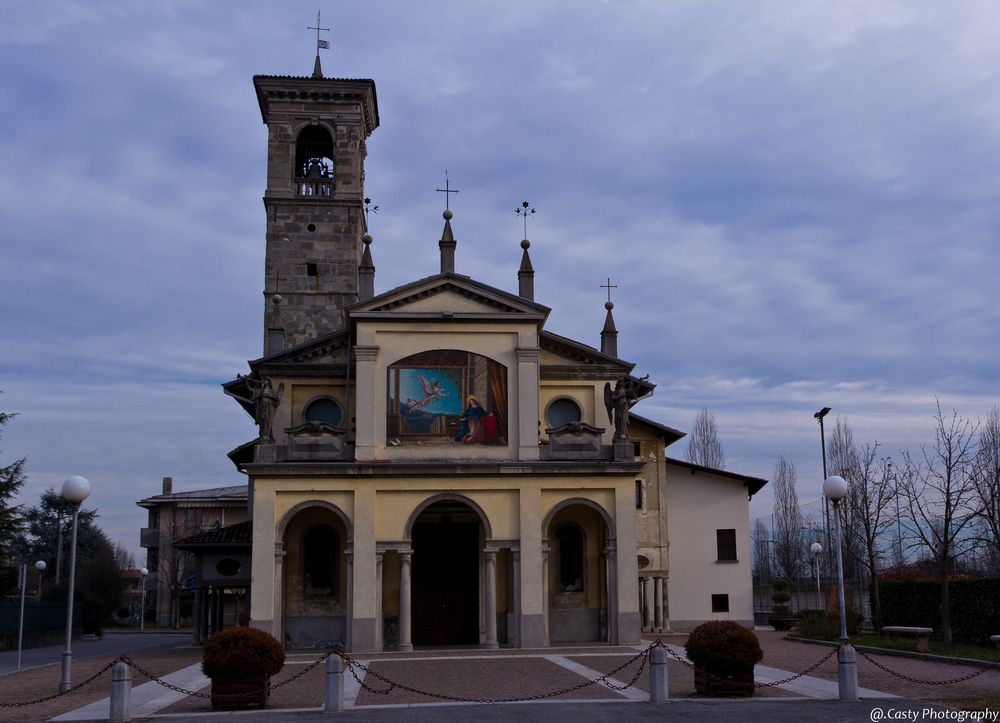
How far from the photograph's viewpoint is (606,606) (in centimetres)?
2945

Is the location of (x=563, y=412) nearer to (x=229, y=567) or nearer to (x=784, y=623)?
(x=229, y=567)

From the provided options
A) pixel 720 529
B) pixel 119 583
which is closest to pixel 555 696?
pixel 720 529

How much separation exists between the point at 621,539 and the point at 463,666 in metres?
7.61

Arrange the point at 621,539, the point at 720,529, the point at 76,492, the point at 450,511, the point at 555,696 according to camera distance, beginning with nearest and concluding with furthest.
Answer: the point at 555,696 < the point at 76,492 < the point at 621,539 < the point at 450,511 < the point at 720,529

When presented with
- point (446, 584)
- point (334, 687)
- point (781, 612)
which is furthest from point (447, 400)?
point (781, 612)

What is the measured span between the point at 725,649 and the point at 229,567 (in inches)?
767

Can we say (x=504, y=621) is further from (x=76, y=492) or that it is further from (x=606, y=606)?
(x=76, y=492)

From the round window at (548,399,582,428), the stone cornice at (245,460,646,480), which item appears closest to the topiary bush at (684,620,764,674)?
the stone cornice at (245,460,646,480)

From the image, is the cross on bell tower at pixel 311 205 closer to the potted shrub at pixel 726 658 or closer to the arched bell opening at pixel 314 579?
the arched bell opening at pixel 314 579

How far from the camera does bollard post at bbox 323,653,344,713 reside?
1498 centimetres

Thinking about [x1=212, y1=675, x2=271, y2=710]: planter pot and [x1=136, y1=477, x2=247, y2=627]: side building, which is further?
[x1=136, y1=477, x2=247, y2=627]: side building

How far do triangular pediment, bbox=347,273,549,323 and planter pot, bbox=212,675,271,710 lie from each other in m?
14.9

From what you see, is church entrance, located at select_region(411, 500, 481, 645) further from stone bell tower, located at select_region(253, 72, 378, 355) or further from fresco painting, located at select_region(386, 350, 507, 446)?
stone bell tower, located at select_region(253, 72, 378, 355)

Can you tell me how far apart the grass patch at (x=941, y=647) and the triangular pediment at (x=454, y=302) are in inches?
559
